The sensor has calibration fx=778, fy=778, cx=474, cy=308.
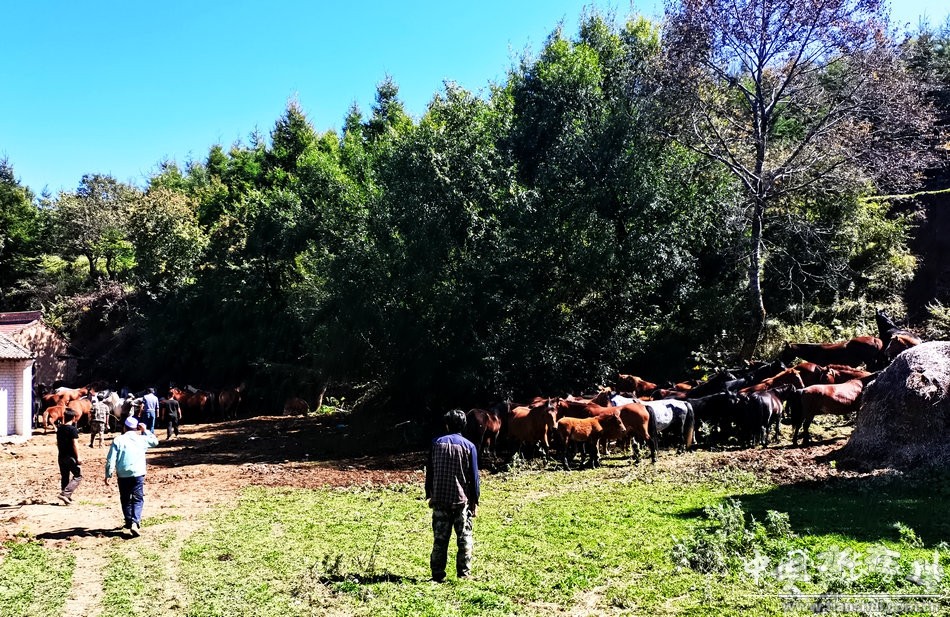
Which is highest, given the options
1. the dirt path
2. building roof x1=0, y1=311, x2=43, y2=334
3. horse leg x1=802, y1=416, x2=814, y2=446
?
building roof x1=0, y1=311, x2=43, y2=334

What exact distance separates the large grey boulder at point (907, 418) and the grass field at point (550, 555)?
1191 mm

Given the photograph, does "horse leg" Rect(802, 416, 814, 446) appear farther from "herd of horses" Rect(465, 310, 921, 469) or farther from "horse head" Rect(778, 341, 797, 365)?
"horse head" Rect(778, 341, 797, 365)

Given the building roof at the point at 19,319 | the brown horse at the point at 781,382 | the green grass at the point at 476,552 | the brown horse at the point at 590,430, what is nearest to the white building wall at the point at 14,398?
the green grass at the point at 476,552

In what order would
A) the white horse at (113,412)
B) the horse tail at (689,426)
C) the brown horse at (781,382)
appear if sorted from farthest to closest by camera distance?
1. the white horse at (113,412)
2. the brown horse at (781,382)
3. the horse tail at (689,426)

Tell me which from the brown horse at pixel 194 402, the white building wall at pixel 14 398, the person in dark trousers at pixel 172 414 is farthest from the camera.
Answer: the brown horse at pixel 194 402

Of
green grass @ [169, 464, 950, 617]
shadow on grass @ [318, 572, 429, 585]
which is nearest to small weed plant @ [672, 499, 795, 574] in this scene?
green grass @ [169, 464, 950, 617]

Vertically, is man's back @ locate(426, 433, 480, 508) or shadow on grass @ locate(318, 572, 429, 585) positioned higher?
man's back @ locate(426, 433, 480, 508)

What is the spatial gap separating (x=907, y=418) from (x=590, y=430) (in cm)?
587

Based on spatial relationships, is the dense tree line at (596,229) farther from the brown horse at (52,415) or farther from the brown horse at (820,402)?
the brown horse at (52,415)

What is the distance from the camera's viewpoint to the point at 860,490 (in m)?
12.0

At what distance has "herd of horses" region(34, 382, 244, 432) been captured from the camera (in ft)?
90.7

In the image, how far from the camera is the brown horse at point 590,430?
53.6 feet

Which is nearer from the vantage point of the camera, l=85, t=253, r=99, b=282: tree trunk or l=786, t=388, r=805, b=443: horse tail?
l=786, t=388, r=805, b=443: horse tail

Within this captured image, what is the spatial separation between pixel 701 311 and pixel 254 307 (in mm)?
21933
